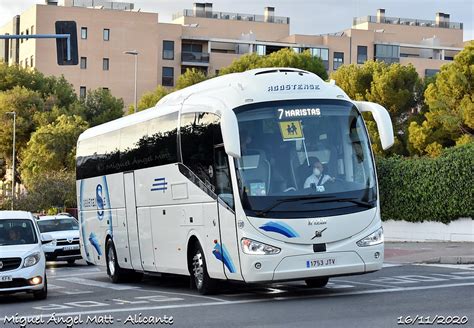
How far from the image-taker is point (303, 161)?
17.0 m

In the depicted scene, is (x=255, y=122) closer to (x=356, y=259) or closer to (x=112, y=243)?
(x=356, y=259)

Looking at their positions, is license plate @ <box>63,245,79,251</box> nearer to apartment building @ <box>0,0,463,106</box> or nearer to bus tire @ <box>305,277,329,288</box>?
bus tire @ <box>305,277,329,288</box>

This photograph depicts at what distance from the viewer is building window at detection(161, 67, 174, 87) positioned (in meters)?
102

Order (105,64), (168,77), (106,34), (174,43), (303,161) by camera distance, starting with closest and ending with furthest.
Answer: (303,161) → (105,64) → (106,34) → (168,77) → (174,43)

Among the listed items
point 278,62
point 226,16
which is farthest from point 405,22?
point 278,62

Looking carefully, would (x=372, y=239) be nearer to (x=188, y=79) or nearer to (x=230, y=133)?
(x=230, y=133)

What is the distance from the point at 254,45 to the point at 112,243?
8218 centimetres

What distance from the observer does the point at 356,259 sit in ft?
55.9

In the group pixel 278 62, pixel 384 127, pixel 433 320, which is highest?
pixel 278 62

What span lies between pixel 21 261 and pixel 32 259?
0.82 feet

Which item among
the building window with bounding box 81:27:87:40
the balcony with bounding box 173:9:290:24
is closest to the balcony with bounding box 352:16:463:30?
the balcony with bounding box 173:9:290:24

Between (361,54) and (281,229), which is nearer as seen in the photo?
(281,229)

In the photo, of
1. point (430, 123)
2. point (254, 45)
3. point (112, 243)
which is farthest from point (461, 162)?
point (254, 45)

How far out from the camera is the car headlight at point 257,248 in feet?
54.4
